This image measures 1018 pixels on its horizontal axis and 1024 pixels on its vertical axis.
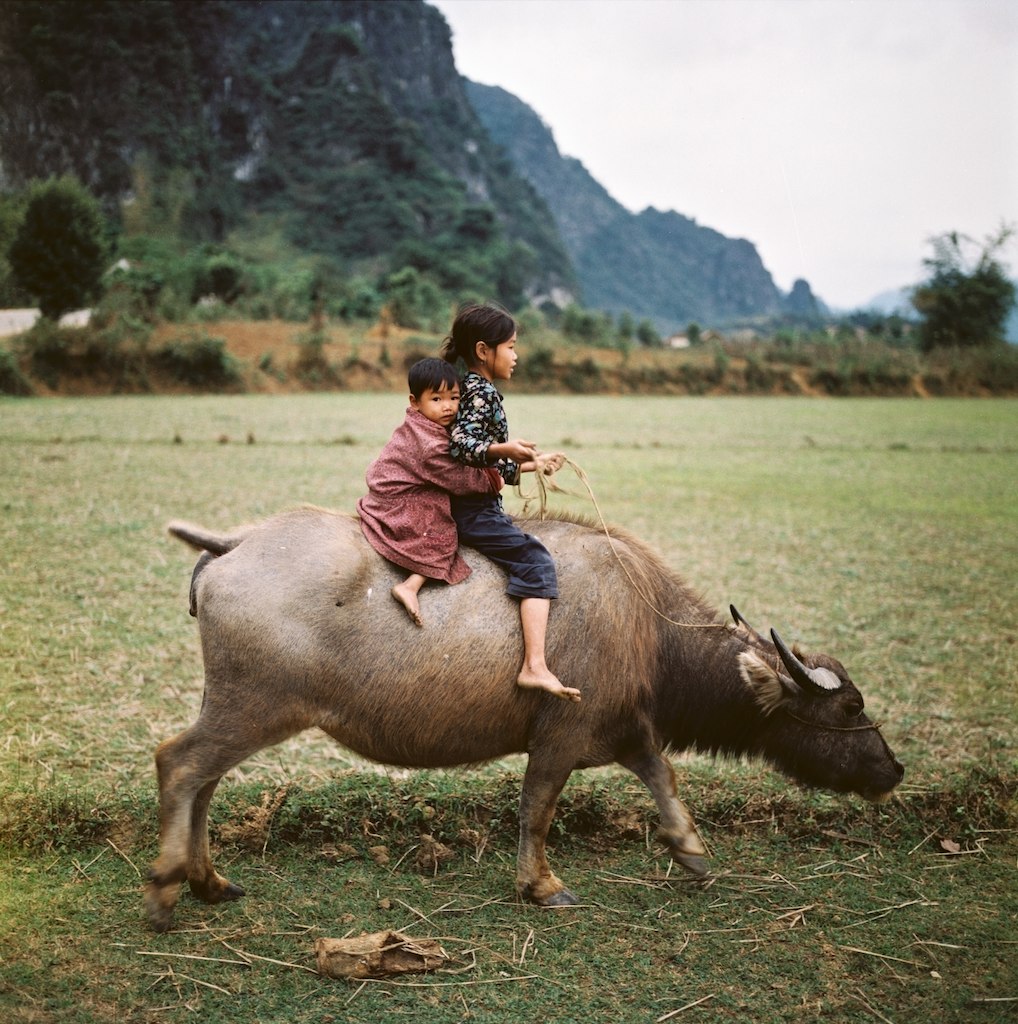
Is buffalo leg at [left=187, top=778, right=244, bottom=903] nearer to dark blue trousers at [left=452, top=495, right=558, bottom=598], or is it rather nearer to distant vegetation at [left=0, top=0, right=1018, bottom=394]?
dark blue trousers at [left=452, top=495, right=558, bottom=598]

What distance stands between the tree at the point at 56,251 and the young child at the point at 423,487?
27.4 meters

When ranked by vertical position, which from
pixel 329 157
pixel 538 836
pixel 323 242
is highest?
pixel 329 157

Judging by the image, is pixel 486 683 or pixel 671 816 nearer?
pixel 486 683

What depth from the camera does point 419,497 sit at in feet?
10.8

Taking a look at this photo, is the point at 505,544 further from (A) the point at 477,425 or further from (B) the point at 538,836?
(B) the point at 538,836

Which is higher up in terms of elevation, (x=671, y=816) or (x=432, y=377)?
(x=432, y=377)

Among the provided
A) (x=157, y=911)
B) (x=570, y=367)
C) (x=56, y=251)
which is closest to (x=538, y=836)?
(x=157, y=911)

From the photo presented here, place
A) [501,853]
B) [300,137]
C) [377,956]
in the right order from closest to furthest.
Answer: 1. [377,956]
2. [501,853]
3. [300,137]

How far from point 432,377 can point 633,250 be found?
114693mm

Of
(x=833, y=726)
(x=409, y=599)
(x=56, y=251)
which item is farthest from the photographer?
(x=56, y=251)

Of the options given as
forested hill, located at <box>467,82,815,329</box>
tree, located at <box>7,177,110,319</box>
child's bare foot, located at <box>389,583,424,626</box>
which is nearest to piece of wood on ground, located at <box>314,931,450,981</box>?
child's bare foot, located at <box>389,583,424,626</box>

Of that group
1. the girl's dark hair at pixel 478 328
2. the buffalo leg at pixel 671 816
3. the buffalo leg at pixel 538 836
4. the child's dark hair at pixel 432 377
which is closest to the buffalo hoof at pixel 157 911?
the buffalo leg at pixel 538 836

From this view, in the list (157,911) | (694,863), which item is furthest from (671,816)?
(157,911)

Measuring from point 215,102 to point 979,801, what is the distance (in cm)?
8120
